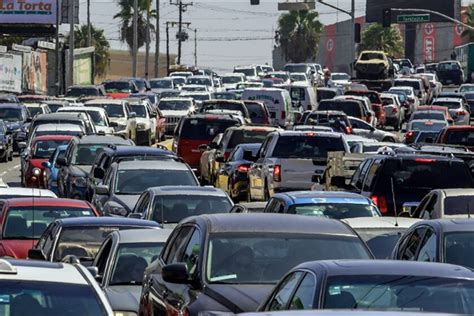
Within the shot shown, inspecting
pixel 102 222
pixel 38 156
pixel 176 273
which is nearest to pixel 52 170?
pixel 38 156

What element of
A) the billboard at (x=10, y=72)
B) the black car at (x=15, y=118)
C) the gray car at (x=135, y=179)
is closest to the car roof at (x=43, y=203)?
the gray car at (x=135, y=179)

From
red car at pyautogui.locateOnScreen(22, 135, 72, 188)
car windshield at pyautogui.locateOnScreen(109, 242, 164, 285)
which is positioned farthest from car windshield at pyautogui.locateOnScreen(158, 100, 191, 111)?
car windshield at pyautogui.locateOnScreen(109, 242, 164, 285)

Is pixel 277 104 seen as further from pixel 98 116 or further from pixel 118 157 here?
pixel 118 157

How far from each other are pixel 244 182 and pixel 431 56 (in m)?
145

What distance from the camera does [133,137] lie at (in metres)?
50.0

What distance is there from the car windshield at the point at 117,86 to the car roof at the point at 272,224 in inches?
2537

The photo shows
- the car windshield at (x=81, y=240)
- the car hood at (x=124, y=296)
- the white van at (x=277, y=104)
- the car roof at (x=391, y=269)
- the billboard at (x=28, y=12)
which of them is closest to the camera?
the car roof at (x=391, y=269)

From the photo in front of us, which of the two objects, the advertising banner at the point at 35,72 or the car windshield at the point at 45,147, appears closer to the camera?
the car windshield at the point at 45,147

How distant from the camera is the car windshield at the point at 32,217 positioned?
1976cm

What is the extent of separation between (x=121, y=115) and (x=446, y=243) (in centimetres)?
3738

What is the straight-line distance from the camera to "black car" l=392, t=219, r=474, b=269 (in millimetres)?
13531

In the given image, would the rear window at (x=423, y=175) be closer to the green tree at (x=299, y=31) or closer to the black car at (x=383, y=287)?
the black car at (x=383, y=287)

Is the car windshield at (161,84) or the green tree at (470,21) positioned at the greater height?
the green tree at (470,21)

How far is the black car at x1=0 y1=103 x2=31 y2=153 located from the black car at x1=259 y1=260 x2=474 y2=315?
1582 inches
